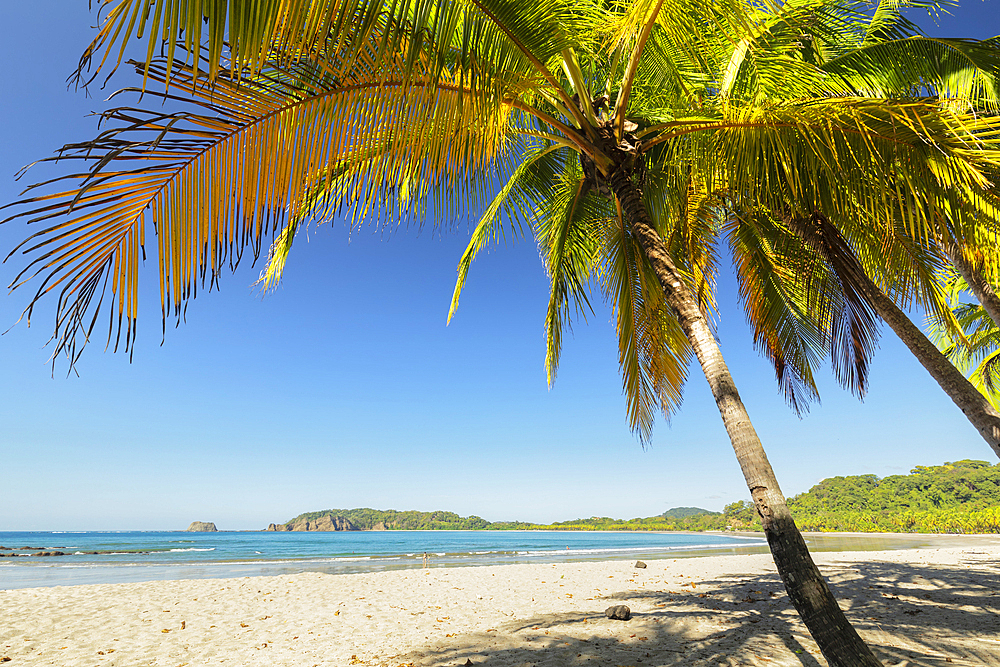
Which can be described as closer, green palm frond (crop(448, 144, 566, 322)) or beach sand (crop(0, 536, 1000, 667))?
beach sand (crop(0, 536, 1000, 667))

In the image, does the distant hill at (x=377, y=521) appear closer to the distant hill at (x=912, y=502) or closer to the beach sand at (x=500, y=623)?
the distant hill at (x=912, y=502)

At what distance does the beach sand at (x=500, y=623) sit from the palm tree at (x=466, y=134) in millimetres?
2283

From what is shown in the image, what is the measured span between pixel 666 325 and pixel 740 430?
2957 millimetres

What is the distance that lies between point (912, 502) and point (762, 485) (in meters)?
57.0

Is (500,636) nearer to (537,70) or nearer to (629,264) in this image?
(629,264)

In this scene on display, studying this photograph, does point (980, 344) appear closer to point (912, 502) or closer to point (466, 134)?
point (466, 134)

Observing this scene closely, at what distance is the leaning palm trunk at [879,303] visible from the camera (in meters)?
4.65

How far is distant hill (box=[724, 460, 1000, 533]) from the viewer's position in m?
37.1

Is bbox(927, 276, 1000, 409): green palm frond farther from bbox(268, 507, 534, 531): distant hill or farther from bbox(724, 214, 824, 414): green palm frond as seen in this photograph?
bbox(268, 507, 534, 531): distant hill

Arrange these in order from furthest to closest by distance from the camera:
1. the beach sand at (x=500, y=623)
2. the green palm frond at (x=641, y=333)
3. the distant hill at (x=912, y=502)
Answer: the distant hill at (x=912, y=502) → the green palm frond at (x=641, y=333) → the beach sand at (x=500, y=623)

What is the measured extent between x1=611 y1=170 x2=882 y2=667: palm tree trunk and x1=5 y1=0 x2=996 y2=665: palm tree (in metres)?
0.01

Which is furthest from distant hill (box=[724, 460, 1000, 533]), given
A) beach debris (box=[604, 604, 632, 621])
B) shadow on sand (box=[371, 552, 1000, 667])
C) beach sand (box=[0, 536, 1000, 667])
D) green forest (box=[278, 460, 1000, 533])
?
beach debris (box=[604, 604, 632, 621])

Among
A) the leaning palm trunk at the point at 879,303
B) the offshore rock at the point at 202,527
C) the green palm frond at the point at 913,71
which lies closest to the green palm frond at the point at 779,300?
the leaning palm trunk at the point at 879,303

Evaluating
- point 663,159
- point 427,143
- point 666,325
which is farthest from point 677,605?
point 427,143
